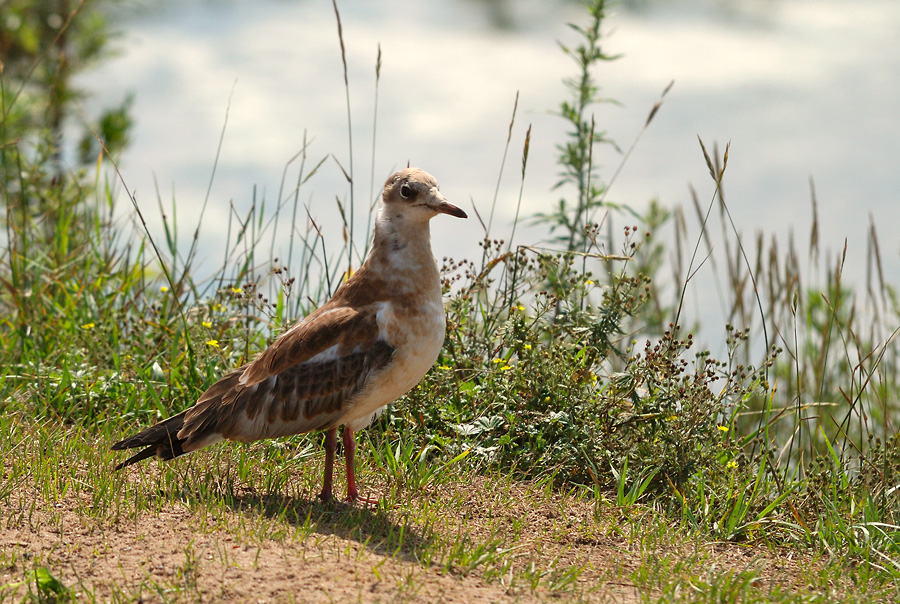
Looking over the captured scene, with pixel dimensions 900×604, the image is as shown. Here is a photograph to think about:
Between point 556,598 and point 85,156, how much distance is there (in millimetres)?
9949

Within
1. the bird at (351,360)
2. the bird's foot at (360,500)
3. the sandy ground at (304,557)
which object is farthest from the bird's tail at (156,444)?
the bird's foot at (360,500)

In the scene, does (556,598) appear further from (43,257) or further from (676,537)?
(43,257)

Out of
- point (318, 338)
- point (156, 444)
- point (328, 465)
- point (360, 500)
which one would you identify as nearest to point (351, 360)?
Result: point (318, 338)

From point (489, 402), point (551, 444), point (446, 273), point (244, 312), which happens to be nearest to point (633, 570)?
point (551, 444)

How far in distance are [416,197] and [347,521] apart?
63.0 inches

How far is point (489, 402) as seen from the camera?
5.41 m

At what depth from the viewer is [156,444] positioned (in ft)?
14.9

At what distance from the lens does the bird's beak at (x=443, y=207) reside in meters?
4.49

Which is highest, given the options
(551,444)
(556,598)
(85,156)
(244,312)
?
(85,156)

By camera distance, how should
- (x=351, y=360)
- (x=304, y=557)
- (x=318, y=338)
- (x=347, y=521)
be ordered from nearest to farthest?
(x=304, y=557)
(x=347, y=521)
(x=351, y=360)
(x=318, y=338)

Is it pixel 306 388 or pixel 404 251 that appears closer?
pixel 306 388

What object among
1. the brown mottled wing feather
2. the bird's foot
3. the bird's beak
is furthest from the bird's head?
the bird's foot

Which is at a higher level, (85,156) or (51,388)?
(85,156)

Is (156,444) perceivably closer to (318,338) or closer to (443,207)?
(318,338)
